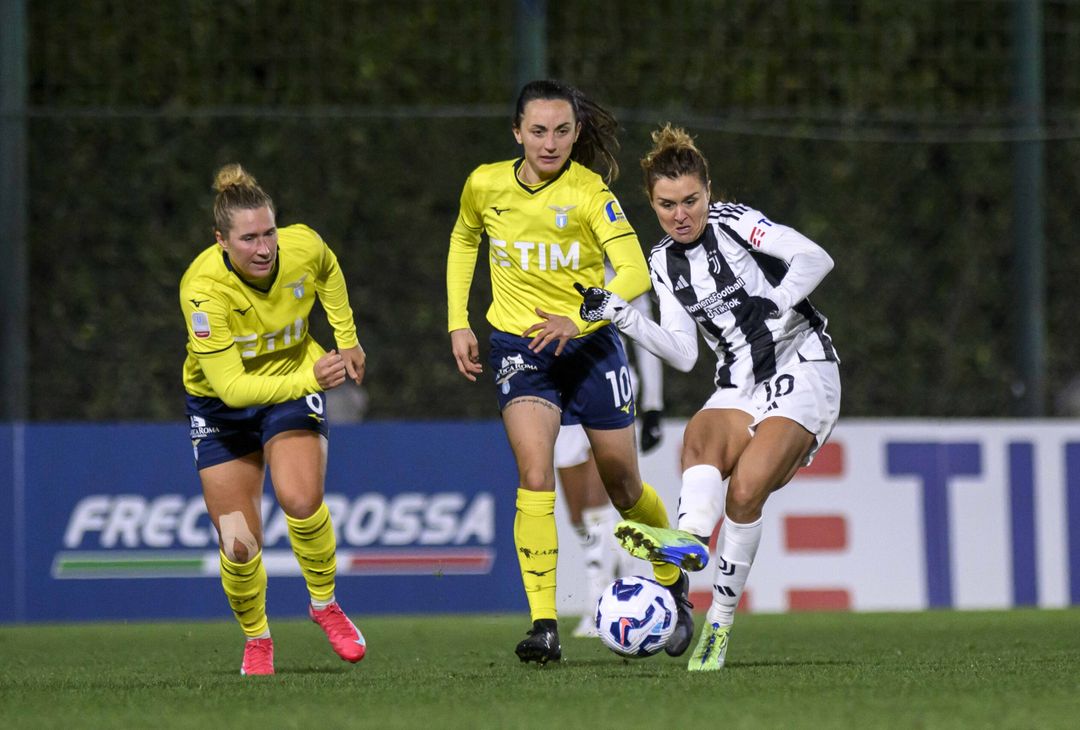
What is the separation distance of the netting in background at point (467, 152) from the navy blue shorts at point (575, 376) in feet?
12.5

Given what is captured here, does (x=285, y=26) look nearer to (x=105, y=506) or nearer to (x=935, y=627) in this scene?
(x=105, y=506)

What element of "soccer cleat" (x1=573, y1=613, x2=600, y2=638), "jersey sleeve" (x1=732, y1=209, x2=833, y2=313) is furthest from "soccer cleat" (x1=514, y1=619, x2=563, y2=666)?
"soccer cleat" (x1=573, y1=613, x2=600, y2=638)

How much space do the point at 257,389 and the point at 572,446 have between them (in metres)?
2.53

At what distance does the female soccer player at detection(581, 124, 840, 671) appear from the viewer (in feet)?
21.0

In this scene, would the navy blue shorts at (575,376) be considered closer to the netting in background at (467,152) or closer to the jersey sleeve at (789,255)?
the jersey sleeve at (789,255)

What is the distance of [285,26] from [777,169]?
11.2 feet

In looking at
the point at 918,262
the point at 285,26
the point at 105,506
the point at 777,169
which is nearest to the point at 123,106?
the point at 285,26


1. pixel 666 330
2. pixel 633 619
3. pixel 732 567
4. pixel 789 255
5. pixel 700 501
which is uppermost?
pixel 789 255

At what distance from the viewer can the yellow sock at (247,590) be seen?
6676 mm

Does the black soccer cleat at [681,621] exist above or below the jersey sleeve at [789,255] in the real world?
below

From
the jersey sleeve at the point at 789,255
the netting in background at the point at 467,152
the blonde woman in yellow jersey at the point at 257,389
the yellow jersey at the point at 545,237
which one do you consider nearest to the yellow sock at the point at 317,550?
the blonde woman in yellow jersey at the point at 257,389

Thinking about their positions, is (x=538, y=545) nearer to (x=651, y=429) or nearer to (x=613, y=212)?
(x=613, y=212)

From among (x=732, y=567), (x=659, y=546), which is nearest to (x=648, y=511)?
(x=732, y=567)

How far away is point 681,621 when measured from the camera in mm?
6723
